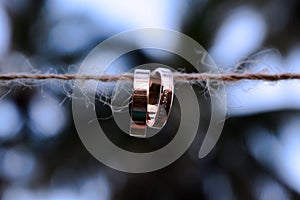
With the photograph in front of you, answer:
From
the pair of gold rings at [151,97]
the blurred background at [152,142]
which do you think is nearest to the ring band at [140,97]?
the pair of gold rings at [151,97]

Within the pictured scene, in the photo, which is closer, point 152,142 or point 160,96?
point 160,96

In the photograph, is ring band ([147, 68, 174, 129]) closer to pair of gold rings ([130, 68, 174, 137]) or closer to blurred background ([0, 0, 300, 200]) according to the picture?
pair of gold rings ([130, 68, 174, 137])

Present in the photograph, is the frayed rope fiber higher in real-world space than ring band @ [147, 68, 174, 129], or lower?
higher

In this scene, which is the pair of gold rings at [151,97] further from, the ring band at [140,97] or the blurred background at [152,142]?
the blurred background at [152,142]

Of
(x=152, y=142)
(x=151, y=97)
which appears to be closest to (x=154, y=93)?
(x=151, y=97)

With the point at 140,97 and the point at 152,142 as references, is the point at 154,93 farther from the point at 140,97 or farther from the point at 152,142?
the point at 152,142

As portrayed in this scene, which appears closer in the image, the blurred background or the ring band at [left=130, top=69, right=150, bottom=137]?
the ring band at [left=130, top=69, right=150, bottom=137]

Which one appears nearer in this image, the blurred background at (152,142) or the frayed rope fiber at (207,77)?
the frayed rope fiber at (207,77)

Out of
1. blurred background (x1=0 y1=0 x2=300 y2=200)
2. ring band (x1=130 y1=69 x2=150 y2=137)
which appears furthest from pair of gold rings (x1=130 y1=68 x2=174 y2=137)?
blurred background (x1=0 y1=0 x2=300 y2=200)
